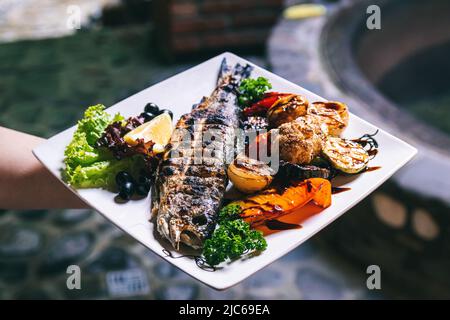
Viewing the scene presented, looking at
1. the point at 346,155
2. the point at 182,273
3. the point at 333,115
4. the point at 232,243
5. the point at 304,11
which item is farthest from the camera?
the point at 304,11

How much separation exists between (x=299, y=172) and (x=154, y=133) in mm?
492

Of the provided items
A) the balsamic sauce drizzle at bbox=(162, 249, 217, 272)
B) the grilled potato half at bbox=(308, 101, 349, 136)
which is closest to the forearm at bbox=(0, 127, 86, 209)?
the balsamic sauce drizzle at bbox=(162, 249, 217, 272)

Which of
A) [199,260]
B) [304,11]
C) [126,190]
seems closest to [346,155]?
[199,260]

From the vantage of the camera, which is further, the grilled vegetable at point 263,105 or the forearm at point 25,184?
the forearm at point 25,184

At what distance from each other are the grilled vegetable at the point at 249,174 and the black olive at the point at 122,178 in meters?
0.32

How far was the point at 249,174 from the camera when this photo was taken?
1843 millimetres

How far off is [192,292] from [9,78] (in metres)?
2.97

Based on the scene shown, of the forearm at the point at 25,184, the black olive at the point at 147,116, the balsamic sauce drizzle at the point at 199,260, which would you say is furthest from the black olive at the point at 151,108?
the balsamic sauce drizzle at the point at 199,260

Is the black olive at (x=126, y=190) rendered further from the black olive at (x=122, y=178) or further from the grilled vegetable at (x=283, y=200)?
the grilled vegetable at (x=283, y=200)

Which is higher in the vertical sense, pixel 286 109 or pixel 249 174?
pixel 286 109

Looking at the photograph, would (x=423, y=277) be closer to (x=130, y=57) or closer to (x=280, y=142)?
(x=280, y=142)

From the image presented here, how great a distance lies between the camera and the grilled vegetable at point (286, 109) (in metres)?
2.03

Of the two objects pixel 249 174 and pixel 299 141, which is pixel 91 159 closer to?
pixel 249 174

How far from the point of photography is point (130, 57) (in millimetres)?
5609
